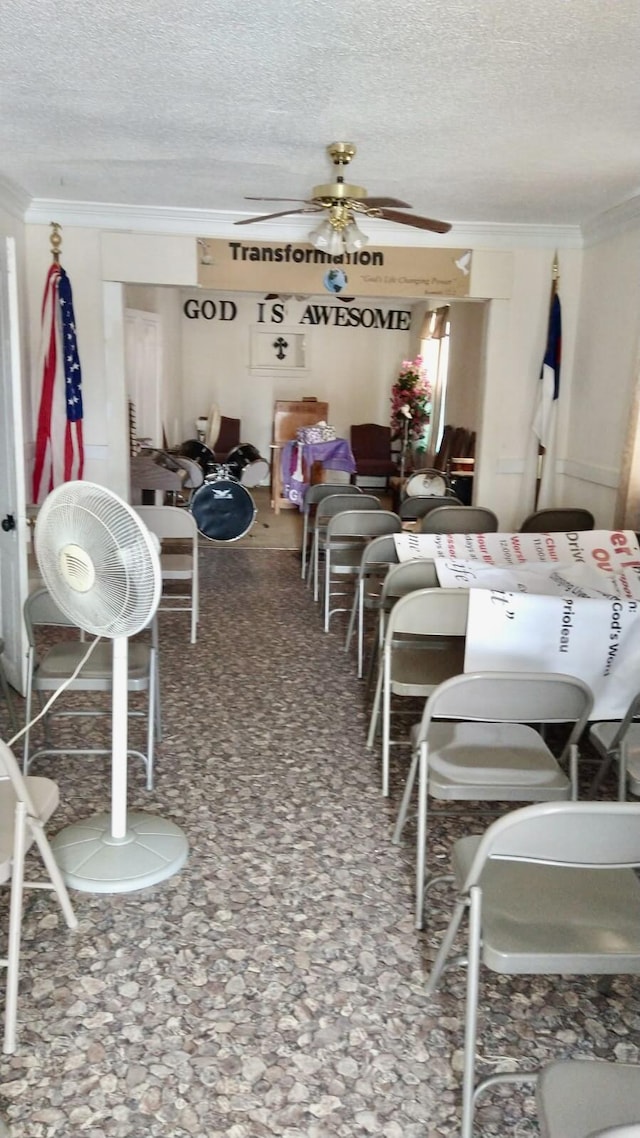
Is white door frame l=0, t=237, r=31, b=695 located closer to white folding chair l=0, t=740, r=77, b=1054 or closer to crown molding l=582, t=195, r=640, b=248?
white folding chair l=0, t=740, r=77, b=1054

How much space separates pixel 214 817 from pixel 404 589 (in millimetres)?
1224

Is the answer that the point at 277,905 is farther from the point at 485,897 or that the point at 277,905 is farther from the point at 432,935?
the point at 485,897

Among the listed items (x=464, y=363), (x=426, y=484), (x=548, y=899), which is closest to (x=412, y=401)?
(x=464, y=363)

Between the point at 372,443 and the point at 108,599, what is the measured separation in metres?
8.87

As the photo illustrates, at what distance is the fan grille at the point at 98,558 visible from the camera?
2031 mm

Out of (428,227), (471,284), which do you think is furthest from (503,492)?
(428,227)

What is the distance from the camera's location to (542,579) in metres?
3.09

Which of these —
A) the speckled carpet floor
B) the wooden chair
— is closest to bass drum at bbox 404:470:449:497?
the wooden chair

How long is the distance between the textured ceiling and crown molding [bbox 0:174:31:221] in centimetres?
7

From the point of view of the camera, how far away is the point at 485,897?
1665 mm

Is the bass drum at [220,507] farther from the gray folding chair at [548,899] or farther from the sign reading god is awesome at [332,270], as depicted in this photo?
the gray folding chair at [548,899]

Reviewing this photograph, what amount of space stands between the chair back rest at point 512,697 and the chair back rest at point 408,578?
116 centimetres

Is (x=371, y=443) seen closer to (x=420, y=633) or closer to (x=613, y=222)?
(x=613, y=222)

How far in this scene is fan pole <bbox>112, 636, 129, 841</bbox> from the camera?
229 centimetres
